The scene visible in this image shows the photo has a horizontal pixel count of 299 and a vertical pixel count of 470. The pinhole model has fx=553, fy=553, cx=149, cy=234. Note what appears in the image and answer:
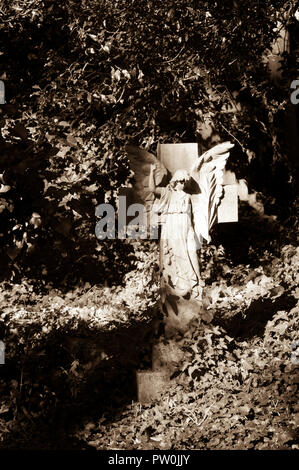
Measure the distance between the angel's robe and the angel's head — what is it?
6 centimetres

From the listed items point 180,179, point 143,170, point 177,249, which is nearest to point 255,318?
point 177,249

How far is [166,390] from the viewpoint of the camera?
17.5ft

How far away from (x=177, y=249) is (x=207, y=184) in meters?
0.75

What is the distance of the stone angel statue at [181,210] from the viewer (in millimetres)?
5641

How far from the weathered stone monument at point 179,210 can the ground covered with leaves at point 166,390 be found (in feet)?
0.67

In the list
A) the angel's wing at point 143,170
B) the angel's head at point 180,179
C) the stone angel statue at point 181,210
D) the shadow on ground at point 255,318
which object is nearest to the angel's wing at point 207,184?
the stone angel statue at point 181,210

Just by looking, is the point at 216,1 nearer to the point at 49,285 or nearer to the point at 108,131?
the point at 108,131

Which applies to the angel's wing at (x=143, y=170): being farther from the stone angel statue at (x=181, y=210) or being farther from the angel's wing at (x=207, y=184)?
the angel's wing at (x=207, y=184)

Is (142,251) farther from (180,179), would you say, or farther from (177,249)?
(180,179)

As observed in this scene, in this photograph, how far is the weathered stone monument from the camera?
5.63 meters

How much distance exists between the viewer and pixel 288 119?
925cm

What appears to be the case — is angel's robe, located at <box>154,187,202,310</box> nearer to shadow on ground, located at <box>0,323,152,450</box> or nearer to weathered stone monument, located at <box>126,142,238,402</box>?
weathered stone monument, located at <box>126,142,238,402</box>
